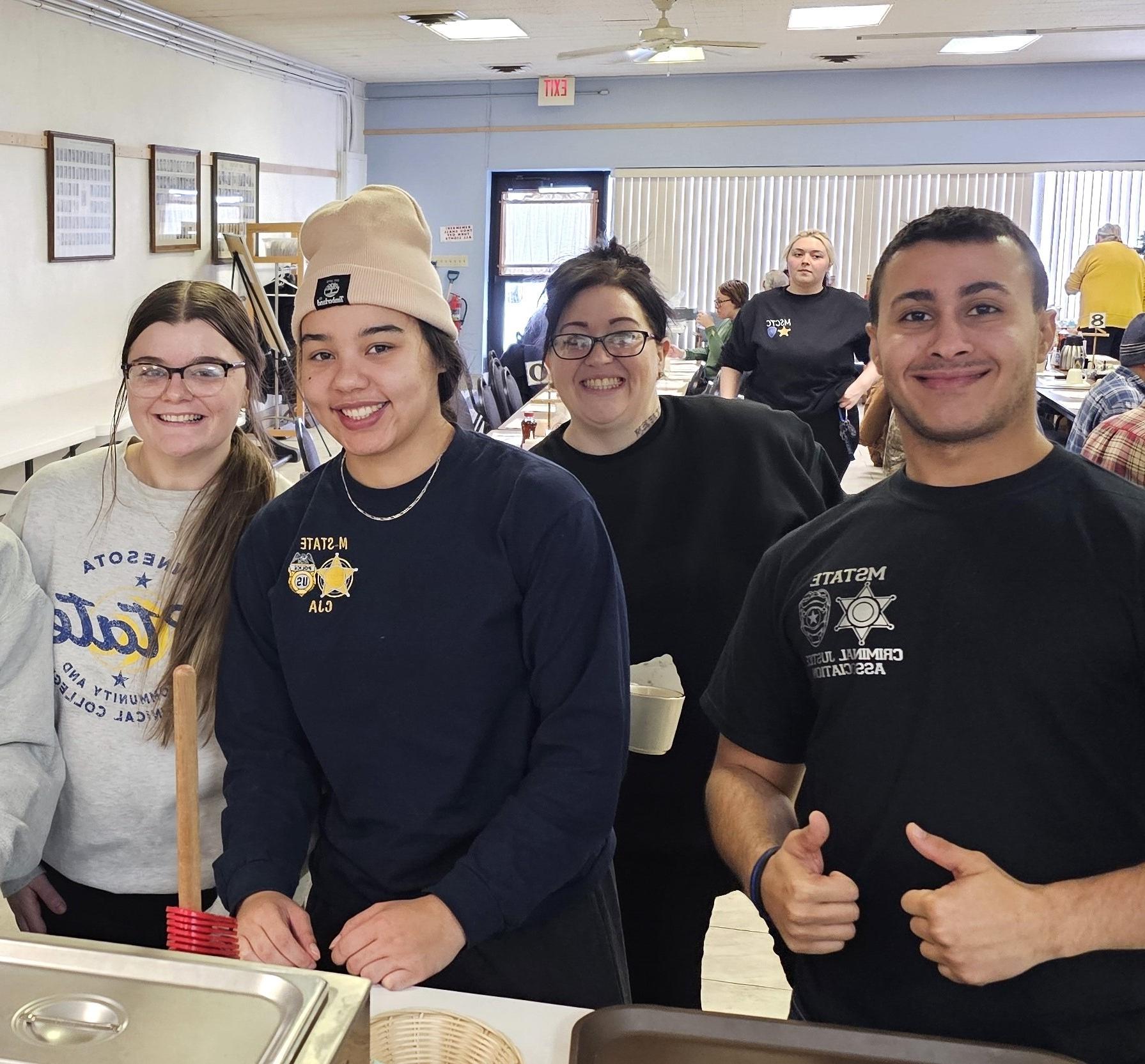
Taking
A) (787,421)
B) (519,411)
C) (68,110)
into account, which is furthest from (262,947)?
(68,110)

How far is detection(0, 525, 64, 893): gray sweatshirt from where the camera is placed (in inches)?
54.6

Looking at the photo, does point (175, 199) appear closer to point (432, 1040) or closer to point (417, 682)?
point (417, 682)

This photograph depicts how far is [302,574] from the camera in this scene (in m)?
1.32

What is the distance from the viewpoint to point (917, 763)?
1135 mm

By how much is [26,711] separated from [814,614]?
3.22ft

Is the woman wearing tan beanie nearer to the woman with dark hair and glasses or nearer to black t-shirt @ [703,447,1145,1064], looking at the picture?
black t-shirt @ [703,447,1145,1064]

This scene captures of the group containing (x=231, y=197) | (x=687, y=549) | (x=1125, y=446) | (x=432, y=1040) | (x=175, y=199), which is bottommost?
(x=432, y=1040)

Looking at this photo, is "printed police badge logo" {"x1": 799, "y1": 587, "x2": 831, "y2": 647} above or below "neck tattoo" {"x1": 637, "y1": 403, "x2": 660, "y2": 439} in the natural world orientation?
below

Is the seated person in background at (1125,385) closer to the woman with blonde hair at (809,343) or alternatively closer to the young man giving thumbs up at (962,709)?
the woman with blonde hair at (809,343)

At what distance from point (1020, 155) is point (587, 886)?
33.7ft

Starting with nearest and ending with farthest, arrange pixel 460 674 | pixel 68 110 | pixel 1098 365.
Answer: pixel 460 674, pixel 68 110, pixel 1098 365

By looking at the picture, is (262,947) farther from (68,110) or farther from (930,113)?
(930,113)

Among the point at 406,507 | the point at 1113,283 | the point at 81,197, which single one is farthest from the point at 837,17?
the point at 406,507

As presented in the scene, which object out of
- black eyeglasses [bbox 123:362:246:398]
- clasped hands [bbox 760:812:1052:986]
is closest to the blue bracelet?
clasped hands [bbox 760:812:1052:986]
